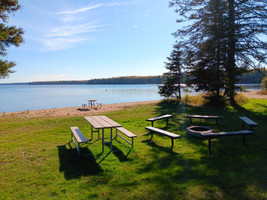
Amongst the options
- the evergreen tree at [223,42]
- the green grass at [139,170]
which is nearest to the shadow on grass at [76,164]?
the green grass at [139,170]

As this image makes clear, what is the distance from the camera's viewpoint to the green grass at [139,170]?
3285 mm

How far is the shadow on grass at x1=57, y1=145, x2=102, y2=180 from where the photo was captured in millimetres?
4141

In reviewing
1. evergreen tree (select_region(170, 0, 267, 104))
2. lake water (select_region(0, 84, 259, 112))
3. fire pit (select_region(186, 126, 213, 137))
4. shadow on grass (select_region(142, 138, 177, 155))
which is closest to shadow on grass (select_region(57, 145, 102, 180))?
shadow on grass (select_region(142, 138, 177, 155))

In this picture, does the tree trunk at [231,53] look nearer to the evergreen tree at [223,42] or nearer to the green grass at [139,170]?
the evergreen tree at [223,42]

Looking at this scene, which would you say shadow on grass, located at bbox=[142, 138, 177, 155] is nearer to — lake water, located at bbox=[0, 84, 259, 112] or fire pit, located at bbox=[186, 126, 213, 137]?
fire pit, located at bbox=[186, 126, 213, 137]

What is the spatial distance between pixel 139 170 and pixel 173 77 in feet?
58.0

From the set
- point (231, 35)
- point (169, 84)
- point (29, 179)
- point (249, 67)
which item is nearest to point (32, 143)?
point (29, 179)

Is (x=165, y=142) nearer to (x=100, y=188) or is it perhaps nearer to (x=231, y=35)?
(x=100, y=188)

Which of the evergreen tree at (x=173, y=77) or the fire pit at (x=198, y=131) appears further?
the evergreen tree at (x=173, y=77)

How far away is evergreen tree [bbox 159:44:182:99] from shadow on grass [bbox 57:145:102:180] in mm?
16300

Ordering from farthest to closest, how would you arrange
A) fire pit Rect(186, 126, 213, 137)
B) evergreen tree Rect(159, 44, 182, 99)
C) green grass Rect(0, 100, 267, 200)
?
evergreen tree Rect(159, 44, 182, 99) → fire pit Rect(186, 126, 213, 137) → green grass Rect(0, 100, 267, 200)

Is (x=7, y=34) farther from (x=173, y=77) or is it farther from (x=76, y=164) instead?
(x=173, y=77)

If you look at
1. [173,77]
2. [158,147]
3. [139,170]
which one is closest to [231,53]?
[173,77]

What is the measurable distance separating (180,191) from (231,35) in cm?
1265
